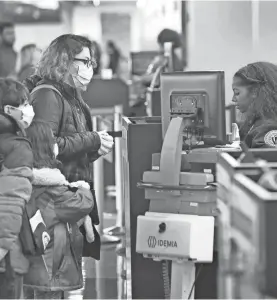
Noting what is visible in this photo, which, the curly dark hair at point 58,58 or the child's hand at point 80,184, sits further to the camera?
the curly dark hair at point 58,58

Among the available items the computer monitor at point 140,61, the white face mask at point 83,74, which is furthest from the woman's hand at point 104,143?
the computer monitor at point 140,61

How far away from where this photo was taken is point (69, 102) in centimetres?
514

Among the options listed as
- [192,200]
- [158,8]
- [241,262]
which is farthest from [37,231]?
[158,8]

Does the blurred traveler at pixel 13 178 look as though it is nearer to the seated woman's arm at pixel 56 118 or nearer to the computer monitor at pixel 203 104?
the seated woman's arm at pixel 56 118

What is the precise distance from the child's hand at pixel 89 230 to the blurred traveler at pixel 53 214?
0.18 meters

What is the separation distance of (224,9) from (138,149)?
14.2 feet

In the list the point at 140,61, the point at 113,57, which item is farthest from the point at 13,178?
the point at 113,57

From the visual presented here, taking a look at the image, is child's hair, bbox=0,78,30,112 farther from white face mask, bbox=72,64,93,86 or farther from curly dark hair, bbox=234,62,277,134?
curly dark hair, bbox=234,62,277,134

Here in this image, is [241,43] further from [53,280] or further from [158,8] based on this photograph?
[158,8]

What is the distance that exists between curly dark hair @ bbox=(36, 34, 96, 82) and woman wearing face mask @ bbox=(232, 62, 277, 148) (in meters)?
0.95

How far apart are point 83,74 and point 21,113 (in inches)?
28.7

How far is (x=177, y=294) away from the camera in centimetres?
491

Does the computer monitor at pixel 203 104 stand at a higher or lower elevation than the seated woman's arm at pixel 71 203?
higher

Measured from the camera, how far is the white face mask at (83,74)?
523 centimetres
